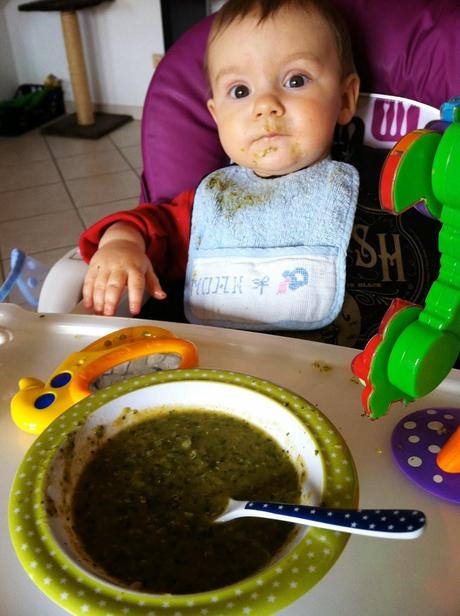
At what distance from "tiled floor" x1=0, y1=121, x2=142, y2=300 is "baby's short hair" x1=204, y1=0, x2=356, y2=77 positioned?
150 centimetres

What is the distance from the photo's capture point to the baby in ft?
3.07

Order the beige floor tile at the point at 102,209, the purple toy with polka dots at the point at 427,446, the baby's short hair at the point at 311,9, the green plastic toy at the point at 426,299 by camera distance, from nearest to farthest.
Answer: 1. the green plastic toy at the point at 426,299
2. the purple toy with polka dots at the point at 427,446
3. the baby's short hair at the point at 311,9
4. the beige floor tile at the point at 102,209

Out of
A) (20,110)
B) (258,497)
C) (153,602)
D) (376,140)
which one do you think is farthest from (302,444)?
(20,110)

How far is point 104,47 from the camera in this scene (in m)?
3.70

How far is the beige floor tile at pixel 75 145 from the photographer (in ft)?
11.1

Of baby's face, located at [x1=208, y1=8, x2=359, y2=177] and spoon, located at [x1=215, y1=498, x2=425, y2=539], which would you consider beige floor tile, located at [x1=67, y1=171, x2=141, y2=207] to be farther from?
spoon, located at [x1=215, y1=498, x2=425, y2=539]

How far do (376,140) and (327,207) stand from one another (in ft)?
0.59

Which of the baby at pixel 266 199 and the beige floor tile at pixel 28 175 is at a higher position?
the baby at pixel 266 199

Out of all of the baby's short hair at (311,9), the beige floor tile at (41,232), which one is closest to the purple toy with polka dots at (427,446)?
the baby's short hair at (311,9)

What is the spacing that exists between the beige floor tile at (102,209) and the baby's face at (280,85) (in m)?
1.73

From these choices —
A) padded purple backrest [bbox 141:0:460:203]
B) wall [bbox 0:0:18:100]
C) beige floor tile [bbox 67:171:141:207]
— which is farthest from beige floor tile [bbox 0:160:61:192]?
padded purple backrest [bbox 141:0:460:203]

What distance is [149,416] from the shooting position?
58cm

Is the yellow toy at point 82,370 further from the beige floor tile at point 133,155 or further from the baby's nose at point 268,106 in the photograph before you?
the beige floor tile at point 133,155

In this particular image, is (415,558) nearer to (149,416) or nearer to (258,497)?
(258,497)
